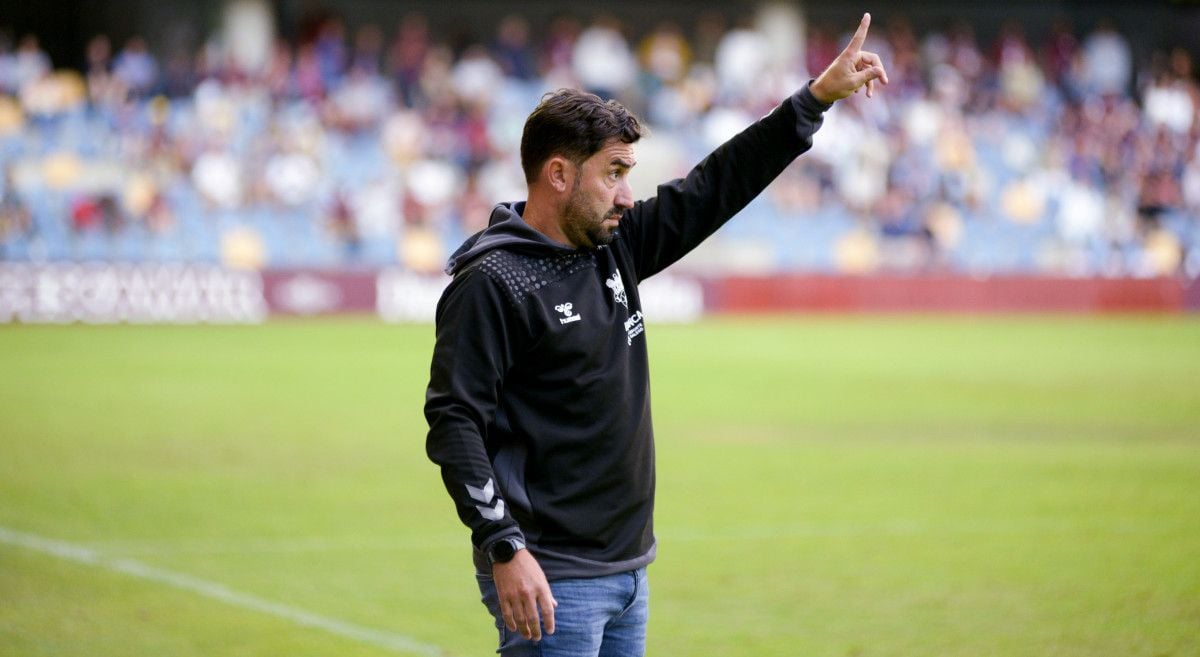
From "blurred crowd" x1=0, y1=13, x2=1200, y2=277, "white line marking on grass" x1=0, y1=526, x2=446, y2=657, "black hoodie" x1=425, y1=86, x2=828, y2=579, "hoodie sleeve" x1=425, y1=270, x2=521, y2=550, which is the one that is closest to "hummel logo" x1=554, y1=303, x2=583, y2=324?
"black hoodie" x1=425, y1=86, x2=828, y2=579

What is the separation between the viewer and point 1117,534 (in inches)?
379

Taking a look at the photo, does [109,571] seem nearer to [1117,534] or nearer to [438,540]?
[438,540]

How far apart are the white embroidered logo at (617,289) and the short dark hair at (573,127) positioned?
34 cm

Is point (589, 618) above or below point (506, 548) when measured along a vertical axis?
below

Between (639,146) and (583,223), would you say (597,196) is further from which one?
(639,146)

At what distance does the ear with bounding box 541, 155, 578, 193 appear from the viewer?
3994mm

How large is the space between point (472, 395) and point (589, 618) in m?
0.67

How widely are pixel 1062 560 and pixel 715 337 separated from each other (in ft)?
54.4

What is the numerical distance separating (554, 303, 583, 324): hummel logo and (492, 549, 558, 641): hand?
597 millimetres

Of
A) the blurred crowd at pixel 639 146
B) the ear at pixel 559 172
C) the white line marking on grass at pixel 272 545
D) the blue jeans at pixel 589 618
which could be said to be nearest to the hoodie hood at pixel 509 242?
the ear at pixel 559 172

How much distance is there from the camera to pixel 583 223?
4000 mm

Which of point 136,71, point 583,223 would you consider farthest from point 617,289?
point 136,71

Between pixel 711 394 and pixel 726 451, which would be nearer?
pixel 726 451

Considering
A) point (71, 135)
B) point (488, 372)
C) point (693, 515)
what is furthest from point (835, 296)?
point (488, 372)
